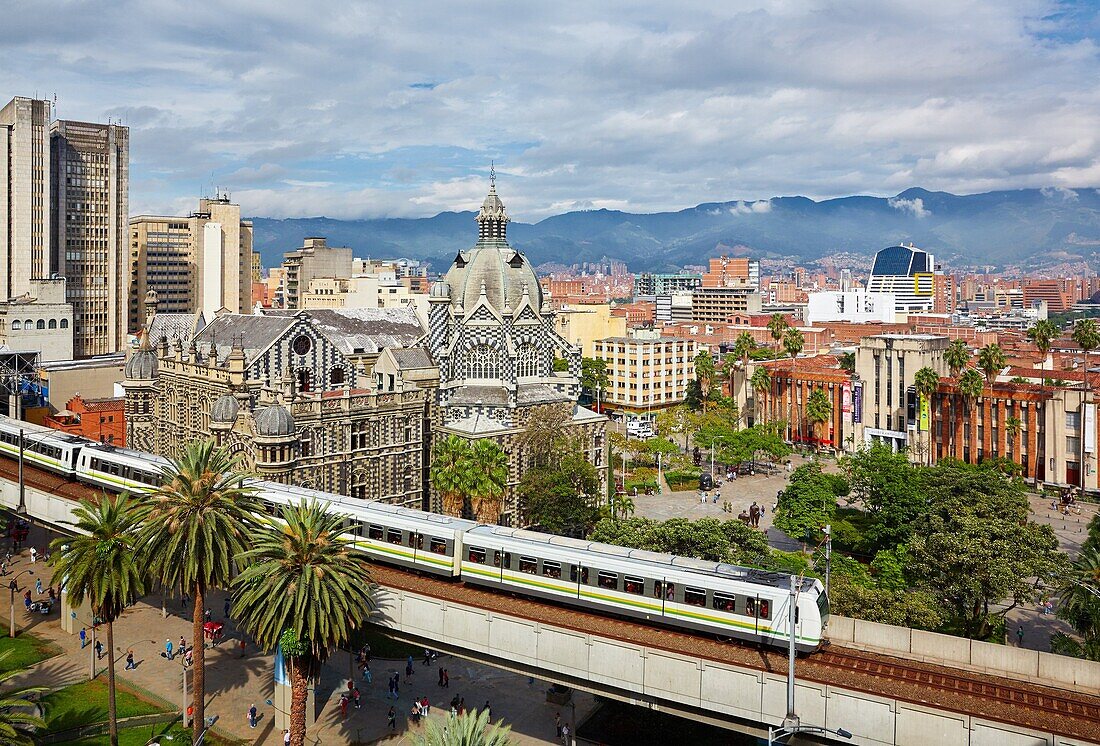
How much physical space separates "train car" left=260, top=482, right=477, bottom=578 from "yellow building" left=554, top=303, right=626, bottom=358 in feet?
422

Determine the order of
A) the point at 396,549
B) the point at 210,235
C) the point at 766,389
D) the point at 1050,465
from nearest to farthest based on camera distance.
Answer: the point at 396,549 < the point at 1050,465 < the point at 766,389 < the point at 210,235

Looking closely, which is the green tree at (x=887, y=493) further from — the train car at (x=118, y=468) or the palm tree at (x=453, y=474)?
the train car at (x=118, y=468)

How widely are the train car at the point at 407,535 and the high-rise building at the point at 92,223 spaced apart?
123m

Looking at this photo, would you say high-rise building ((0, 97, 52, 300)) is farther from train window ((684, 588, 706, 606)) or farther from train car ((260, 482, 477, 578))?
train window ((684, 588, 706, 606))

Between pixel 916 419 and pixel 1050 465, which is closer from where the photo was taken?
pixel 1050 465

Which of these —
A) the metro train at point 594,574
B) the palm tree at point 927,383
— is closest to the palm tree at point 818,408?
the palm tree at point 927,383

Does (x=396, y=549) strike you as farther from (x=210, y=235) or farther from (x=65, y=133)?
(x=210, y=235)

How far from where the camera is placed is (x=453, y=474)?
6744cm

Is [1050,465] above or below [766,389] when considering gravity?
below

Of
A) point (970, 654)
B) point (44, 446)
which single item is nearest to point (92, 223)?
point (44, 446)

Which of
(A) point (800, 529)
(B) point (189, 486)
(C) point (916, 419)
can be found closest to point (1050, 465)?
(C) point (916, 419)

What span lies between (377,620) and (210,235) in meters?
166

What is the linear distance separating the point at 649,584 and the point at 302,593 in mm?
15121

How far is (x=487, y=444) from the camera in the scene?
69.2 m
